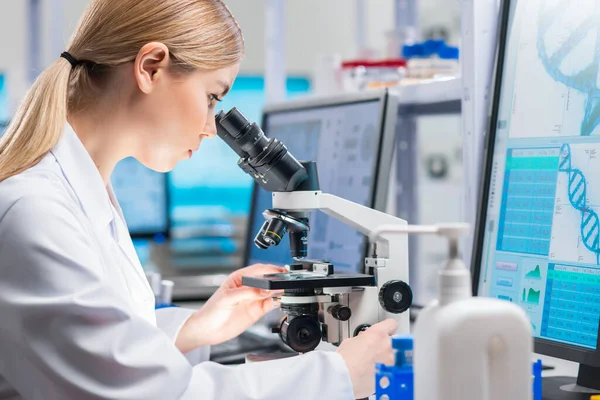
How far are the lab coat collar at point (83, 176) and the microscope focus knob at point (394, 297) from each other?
0.47m

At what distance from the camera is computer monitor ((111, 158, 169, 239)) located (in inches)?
124

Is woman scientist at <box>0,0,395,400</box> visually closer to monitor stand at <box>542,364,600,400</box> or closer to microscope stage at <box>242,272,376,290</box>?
microscope stage at <box>242,272,376,290</box>

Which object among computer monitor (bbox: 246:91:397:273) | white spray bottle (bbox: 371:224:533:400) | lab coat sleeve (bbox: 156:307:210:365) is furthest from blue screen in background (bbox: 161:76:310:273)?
white spray bottle (bbox: 371:224:533:400)

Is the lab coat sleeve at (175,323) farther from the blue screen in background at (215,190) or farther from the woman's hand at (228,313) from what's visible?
the blue screen in background at (215,190)

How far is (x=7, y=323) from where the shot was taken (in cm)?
108

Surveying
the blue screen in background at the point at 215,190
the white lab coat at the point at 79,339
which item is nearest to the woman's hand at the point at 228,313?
the white lab coat at the point at 79,339

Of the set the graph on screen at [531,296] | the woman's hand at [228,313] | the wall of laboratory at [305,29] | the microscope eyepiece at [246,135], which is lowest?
the woman's hand at [228,313]

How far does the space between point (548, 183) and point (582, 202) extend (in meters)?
0.08

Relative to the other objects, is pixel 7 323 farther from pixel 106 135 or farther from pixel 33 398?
pixel 106 135

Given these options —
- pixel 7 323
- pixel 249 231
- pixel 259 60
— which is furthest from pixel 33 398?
pixel 259 60

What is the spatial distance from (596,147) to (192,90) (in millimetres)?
651

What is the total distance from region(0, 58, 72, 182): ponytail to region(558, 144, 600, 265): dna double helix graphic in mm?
808

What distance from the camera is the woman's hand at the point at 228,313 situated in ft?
5.03

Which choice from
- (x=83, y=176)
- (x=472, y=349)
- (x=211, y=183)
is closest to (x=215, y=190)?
(x=211, y=183)
